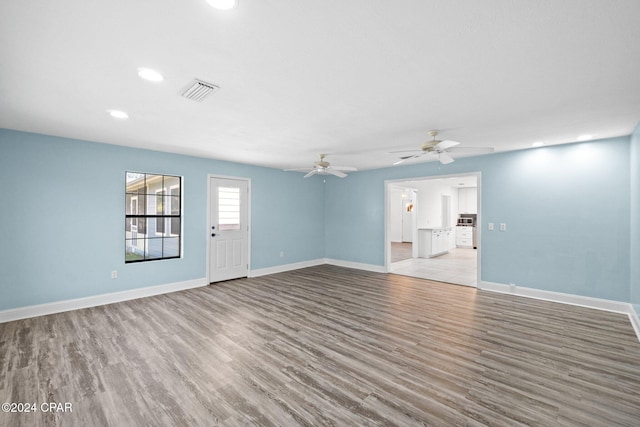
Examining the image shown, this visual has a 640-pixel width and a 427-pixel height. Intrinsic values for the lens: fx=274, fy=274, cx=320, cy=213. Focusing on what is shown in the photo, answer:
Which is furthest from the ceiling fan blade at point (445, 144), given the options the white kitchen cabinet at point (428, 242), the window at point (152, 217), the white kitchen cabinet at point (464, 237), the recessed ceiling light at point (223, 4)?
the white kitchen cabinet at point (464, 237)

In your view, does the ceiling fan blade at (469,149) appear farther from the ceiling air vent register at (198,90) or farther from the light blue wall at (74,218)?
the light blue wall at (74,218)

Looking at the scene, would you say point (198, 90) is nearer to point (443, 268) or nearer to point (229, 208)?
point (229, 208)

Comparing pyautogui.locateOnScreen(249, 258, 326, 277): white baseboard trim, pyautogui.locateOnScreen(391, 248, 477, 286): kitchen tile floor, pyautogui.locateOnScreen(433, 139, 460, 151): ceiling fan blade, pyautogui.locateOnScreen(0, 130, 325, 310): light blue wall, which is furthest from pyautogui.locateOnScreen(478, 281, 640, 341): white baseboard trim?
pyautogui.locateOnScreen(0, 130, 325, 310): light blue wall

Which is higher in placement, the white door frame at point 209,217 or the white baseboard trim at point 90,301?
the white door frame at point 209,217

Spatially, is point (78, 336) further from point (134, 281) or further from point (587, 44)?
point (587, 44)

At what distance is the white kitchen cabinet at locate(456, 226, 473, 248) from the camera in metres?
11.7

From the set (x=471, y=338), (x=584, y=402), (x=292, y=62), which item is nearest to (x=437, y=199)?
(x=471, y=338)

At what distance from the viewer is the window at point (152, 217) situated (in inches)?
193

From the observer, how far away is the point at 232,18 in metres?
1.63

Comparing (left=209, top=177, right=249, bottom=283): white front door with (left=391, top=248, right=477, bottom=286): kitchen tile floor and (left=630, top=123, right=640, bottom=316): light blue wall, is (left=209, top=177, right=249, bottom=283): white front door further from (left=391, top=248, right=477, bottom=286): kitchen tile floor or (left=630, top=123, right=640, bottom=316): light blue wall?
(left=630, top=123, right=640, bottom=316): light blue wall

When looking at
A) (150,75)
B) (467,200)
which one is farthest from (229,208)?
(467,200)

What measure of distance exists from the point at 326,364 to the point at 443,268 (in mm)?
5817

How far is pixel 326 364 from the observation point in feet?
8.72

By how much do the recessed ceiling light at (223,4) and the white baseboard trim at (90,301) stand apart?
15.9 feet
